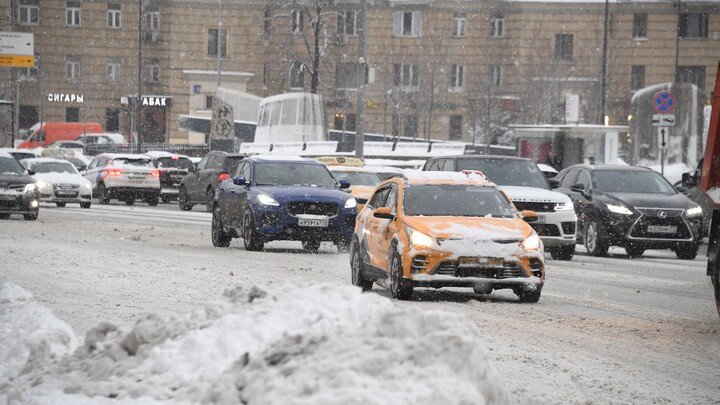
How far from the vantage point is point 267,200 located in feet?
76.8

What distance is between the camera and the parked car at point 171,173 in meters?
47.4

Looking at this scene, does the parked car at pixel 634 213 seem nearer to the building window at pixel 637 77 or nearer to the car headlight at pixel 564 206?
the car headlight at pixel 564 206

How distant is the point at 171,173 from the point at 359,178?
740 inches

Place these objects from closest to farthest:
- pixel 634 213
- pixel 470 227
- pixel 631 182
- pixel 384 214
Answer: pixel 470 227, pixel 384 214, pixel 634 213, pixel 631 182

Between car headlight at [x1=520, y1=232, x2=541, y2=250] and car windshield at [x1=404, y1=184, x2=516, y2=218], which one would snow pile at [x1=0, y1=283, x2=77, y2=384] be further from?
car windshield at [x1=404, y1=184, x2=516, y2=218]

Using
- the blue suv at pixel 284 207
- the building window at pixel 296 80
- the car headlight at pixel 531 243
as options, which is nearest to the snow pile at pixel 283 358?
the car headlight at pixel 531 243

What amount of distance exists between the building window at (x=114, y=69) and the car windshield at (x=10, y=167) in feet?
154

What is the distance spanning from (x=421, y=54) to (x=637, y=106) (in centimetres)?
3326

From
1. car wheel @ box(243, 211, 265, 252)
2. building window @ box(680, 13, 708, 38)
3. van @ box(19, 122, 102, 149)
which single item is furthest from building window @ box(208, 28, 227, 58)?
car wheel @ box(243, 211, 265, 252)

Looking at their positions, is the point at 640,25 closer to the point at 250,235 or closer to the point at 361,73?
the point at 361,73

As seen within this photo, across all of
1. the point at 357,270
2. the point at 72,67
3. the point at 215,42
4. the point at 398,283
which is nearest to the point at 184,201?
the point at 357,270

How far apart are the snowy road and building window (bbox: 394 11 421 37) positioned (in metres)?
53.2

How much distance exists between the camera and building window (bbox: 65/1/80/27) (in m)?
80.3

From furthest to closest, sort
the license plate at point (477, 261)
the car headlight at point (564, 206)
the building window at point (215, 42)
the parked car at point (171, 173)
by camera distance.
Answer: the building window at point (215, 42), the parked car at point (171, 173), the car headlight at point (564, 206), the license plate at point (477, 261)
